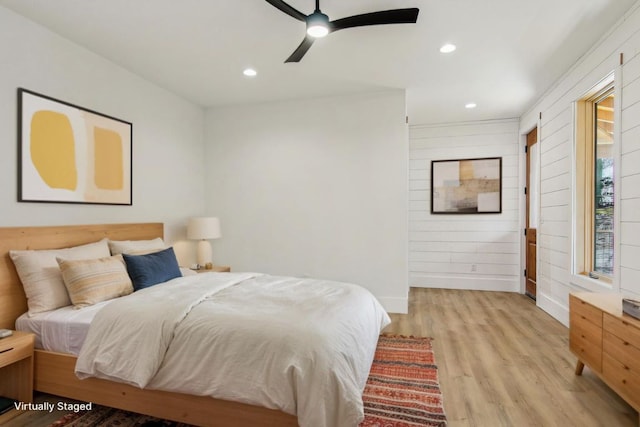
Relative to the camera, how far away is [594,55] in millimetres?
3000

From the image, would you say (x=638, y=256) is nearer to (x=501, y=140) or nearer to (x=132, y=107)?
(x=501, y=140)

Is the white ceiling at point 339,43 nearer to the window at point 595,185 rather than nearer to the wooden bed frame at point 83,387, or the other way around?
the window at point 595,185

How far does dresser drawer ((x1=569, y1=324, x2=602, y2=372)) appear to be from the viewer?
222cm

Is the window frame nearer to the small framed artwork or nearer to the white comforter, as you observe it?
the small framed artwork

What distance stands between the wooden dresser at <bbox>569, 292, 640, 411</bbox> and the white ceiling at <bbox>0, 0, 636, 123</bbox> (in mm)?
2121

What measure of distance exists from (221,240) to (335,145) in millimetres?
2058

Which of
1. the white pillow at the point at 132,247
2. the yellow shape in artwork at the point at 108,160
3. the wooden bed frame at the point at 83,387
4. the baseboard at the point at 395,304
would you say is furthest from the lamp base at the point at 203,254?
the baseboard at the point at 395,304

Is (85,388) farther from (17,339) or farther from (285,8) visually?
(285,8)

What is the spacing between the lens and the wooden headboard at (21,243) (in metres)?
2.36

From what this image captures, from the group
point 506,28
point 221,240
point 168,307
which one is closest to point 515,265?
point 506,28

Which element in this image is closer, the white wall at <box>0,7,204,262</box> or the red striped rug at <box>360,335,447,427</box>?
the red striped rug at <box>360,335,447,427</box>

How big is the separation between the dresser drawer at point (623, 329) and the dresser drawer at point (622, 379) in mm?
174

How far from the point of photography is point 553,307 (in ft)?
12.8

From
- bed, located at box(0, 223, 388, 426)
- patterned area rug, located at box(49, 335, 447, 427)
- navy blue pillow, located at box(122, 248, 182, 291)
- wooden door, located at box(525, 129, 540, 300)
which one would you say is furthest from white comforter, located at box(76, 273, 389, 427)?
wooden door, located at box(525, 129, 540, 300)
